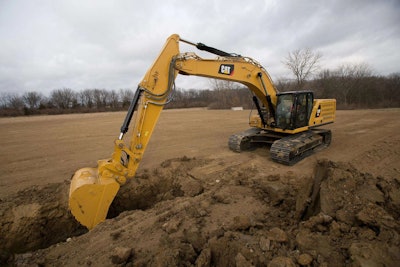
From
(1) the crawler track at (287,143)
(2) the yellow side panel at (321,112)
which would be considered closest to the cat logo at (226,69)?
(1) the crawler track at (287,143)

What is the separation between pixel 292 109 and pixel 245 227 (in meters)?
4.74

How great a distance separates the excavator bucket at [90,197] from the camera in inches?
134

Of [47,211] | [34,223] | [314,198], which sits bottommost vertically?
[34,223]

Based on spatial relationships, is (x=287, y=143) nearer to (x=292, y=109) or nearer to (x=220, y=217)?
(x=292, y=109)

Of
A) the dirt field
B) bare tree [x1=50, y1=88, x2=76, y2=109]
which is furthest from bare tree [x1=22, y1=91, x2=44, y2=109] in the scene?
the dirt field

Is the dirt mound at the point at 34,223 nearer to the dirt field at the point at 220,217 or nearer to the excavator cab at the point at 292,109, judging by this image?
the dirt field at the point at 220,217

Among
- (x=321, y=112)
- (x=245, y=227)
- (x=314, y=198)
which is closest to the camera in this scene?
(x=245, y=227)

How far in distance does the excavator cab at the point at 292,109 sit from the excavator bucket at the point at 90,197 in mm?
5489

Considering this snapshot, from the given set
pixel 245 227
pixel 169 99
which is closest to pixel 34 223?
pixel 169 99

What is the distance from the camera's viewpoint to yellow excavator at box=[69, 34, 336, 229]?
3643mm

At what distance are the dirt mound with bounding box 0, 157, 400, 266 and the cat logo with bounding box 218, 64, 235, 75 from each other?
2.85 meters

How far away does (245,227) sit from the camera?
3131mm

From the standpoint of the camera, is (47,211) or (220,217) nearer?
(220,217)

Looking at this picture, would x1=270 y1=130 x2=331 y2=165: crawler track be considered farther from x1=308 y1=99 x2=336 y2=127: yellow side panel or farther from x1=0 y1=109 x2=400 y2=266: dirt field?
x1=308 y1=99 x2=336 y2=127: yellow side panel
